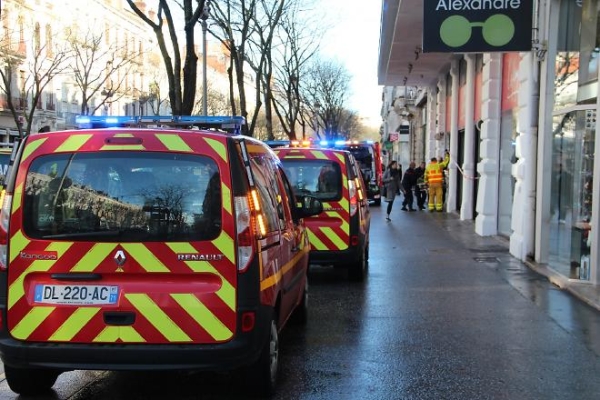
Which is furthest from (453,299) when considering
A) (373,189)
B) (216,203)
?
(373,189)

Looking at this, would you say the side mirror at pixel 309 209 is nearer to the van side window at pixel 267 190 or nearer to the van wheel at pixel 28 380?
the van side window at pixel 267 190

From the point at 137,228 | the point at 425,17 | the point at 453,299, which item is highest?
the point at 425,17

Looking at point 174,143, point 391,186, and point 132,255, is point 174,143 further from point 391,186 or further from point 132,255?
point 391,186

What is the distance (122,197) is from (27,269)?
2.35 feet

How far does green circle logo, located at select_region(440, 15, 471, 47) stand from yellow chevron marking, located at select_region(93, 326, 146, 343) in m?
7.69

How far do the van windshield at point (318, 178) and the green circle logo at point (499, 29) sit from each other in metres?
3.36

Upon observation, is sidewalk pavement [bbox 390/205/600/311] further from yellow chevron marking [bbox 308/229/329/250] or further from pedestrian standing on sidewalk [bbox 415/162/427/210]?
yellow chevron marking [bbox 308/229/329/250]

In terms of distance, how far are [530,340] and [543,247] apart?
440 cm

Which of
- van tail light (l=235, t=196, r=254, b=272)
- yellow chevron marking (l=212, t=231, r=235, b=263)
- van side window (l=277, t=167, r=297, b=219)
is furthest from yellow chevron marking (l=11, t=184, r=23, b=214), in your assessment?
van side window (l=277, t=167, r=297, b=219)

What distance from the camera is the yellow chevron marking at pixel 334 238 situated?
28.5 feet

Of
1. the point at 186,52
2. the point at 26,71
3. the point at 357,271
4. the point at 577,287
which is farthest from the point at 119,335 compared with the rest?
the point at 26,71

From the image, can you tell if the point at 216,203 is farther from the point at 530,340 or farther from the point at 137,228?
the point at 530,340

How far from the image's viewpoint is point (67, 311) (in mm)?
4016

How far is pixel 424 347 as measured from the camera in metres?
5.86
